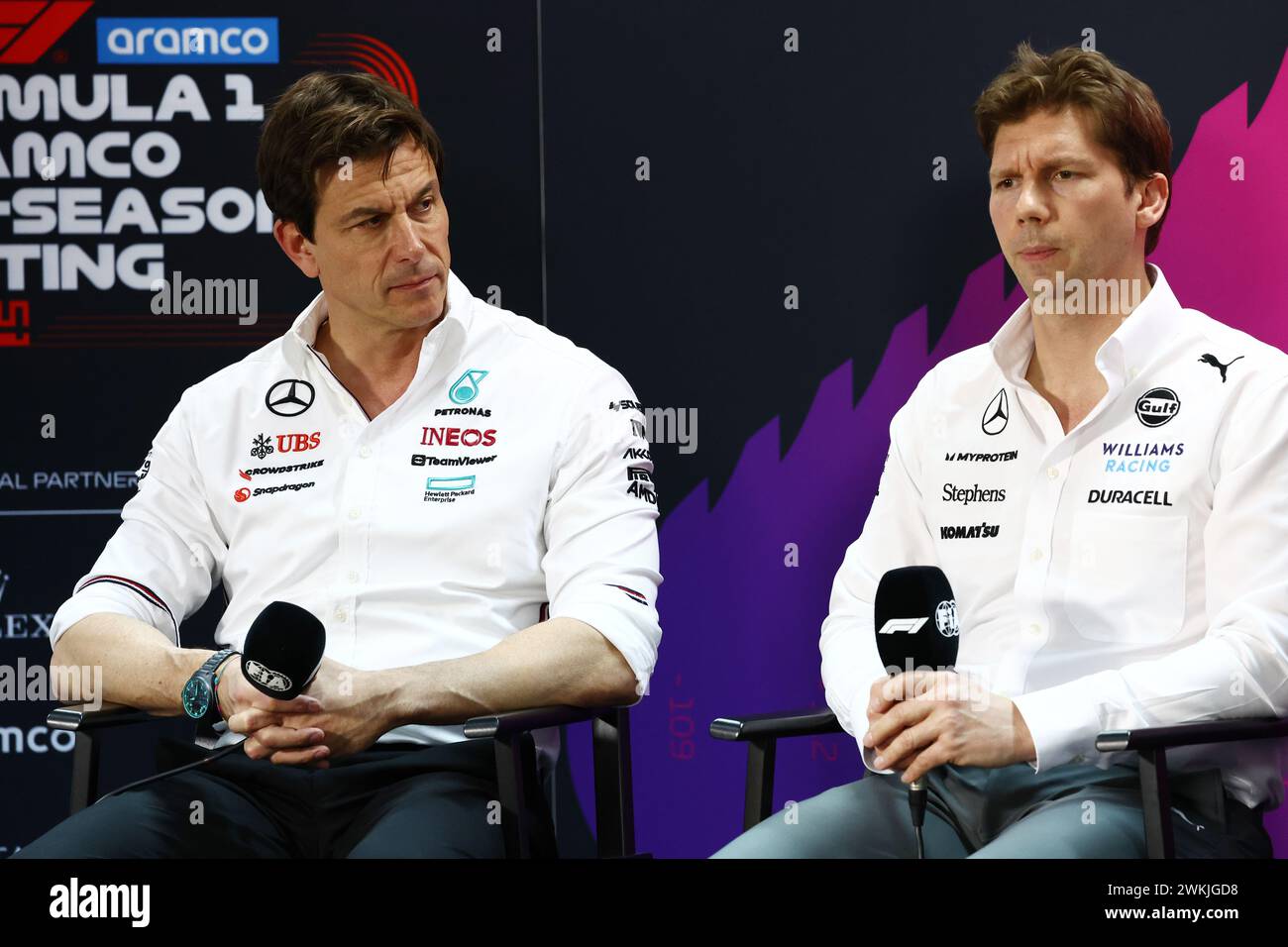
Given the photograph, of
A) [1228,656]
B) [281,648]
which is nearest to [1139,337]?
[1228,656]

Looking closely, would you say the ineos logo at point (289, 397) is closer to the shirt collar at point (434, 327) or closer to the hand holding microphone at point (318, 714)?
the shirt collar at point (434, 327)

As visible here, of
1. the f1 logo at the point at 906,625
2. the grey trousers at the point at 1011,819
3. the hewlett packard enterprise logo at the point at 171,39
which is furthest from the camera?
the hewlett packard enterprise logo at the point at 171,39

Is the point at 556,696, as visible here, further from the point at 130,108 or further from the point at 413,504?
the point at 130,108

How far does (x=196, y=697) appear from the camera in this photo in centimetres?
251

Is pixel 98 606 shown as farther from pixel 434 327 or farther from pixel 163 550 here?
pixel 434 327

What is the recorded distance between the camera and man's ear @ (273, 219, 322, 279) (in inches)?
117

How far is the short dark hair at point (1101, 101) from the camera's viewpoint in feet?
8.57

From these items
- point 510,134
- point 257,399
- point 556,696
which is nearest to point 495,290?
point 510,134

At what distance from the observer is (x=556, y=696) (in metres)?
2.54

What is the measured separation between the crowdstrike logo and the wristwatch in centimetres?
148

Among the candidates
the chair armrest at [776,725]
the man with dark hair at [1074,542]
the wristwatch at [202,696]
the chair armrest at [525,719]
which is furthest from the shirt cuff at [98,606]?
the man with dark hair at [1074,542]

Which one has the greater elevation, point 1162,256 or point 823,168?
point 823,168

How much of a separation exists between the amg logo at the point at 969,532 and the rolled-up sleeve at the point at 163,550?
4.71 feet
